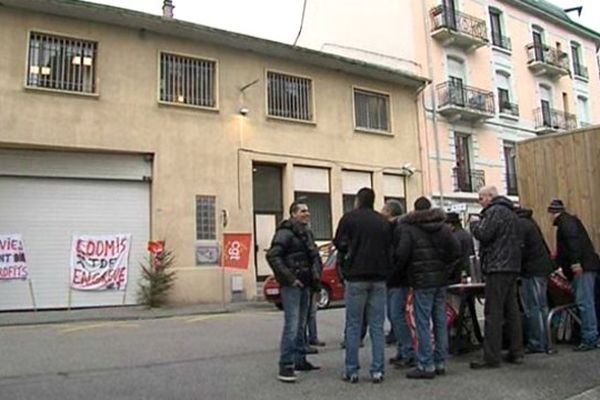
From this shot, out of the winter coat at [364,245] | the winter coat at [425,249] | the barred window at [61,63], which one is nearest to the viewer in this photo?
the winter coat at [364,245]

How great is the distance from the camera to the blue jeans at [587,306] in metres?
7.37

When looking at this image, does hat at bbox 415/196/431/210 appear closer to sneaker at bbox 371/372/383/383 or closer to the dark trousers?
the dark trousers

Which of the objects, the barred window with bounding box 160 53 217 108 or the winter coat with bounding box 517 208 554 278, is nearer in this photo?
the winter coat with bounding box 517 208 554 278

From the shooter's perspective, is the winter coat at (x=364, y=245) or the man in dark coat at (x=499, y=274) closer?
the winter coat at (x=364, y=245)

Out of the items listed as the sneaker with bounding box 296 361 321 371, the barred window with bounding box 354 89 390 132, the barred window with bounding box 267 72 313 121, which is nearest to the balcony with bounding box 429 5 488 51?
the barred window with bounding box 354 89 390 132

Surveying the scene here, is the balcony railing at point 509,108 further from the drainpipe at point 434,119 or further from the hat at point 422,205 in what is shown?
the hat at point 422,205

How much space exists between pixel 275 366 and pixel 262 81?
42.6ft

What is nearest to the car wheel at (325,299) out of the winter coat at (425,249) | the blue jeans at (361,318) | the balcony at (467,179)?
the winter coat at (425,249)

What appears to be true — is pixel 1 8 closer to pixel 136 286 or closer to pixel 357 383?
pixel 136 286

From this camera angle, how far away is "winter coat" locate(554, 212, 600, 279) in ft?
24.3

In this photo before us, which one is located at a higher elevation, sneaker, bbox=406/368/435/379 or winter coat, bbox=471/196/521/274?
winter coat, bbox=471/196/521/274

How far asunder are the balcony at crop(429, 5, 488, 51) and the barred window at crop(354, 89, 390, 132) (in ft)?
13.4

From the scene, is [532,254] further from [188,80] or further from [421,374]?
[188,80]

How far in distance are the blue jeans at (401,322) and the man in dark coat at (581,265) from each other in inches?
84.1
